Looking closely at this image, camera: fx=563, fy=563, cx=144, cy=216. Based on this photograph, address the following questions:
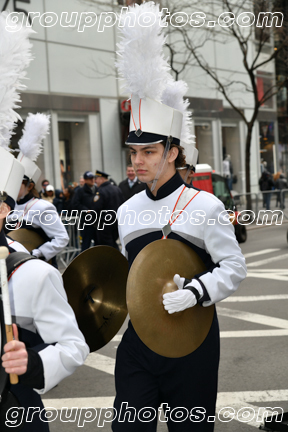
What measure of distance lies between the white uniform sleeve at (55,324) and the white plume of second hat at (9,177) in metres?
0.25

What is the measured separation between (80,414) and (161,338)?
2273 mm

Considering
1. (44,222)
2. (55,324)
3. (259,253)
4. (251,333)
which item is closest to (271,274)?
(259,253)

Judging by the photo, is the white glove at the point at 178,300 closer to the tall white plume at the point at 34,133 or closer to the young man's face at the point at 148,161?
the young man's face at the point at 148,161

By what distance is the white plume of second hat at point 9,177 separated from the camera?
1.98 meters

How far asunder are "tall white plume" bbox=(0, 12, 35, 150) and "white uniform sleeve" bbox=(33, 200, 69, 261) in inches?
129

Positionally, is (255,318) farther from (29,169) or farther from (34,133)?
(34,133)

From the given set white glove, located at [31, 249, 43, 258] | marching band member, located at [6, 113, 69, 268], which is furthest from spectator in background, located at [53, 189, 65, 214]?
white glove, located at [31, 249, 43, 258]

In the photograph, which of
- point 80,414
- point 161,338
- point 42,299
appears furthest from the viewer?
point 80,414

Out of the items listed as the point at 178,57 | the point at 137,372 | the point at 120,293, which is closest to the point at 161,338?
the point at 137,372

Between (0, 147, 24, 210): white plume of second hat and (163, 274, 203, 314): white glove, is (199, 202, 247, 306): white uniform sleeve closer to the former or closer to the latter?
(163, 274, 203, 314): white glove

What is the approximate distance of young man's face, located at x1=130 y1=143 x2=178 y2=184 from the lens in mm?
2908

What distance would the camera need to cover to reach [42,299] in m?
1.92

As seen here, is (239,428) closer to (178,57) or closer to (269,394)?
(269,394)

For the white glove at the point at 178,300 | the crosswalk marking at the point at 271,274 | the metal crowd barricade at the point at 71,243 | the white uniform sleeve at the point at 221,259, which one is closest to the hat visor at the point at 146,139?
the white uniform sleeve at the point at 221,259
